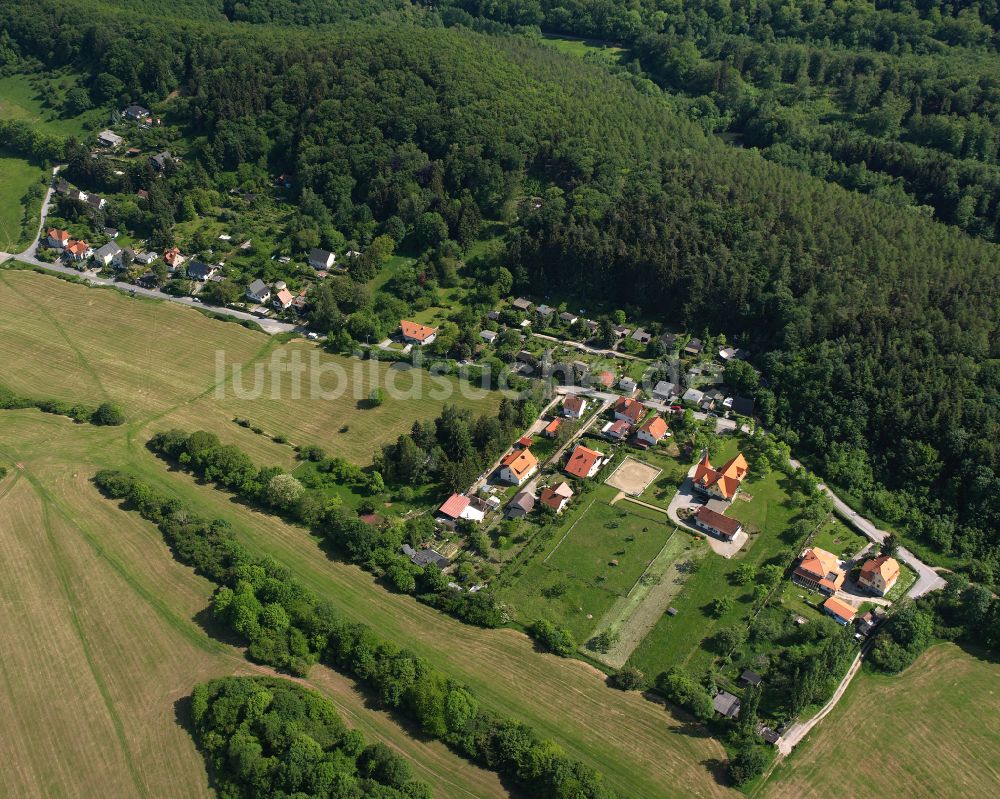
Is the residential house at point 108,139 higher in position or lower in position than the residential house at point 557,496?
higher

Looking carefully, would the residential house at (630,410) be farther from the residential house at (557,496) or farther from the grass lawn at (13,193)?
the grass lawn at (13,193)

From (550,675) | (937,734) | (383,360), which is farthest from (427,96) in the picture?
(937,734)

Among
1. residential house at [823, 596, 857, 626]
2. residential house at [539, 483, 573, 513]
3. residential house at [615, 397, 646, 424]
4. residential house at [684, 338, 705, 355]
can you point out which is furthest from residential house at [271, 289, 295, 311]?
residential house at [823, 596, 857, 626]

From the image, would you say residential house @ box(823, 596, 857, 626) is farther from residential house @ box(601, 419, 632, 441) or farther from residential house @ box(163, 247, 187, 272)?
residential house @ box(163, 247, 187, 272)

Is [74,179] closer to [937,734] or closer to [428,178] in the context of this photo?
[428,178]

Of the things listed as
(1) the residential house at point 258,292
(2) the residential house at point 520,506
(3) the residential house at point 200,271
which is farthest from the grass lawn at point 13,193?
(2) the residential house at point 520,506

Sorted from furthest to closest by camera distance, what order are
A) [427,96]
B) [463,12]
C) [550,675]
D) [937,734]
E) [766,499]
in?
[463,12] < [427,96] < [766,499] < [550,675] < [937,734]
